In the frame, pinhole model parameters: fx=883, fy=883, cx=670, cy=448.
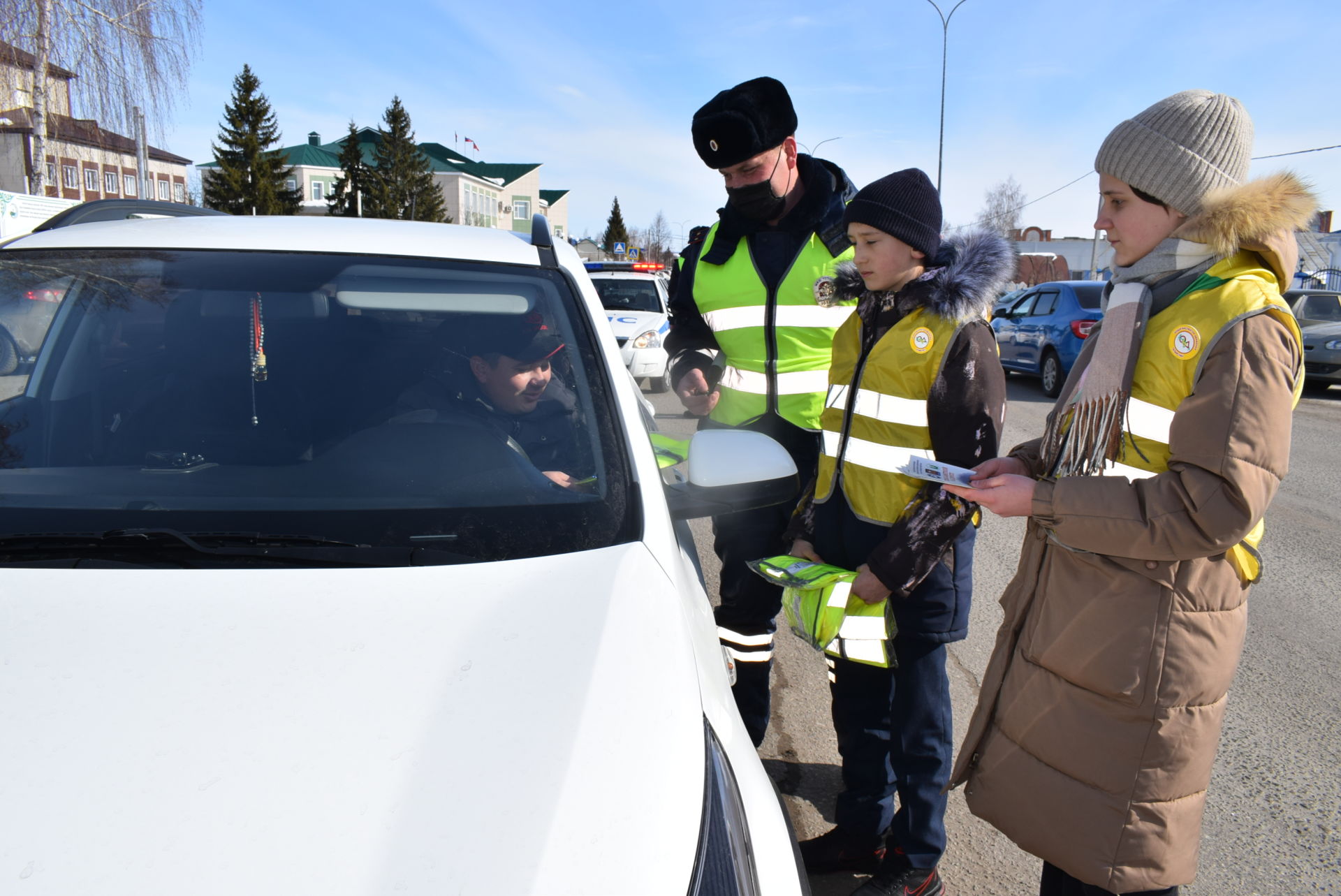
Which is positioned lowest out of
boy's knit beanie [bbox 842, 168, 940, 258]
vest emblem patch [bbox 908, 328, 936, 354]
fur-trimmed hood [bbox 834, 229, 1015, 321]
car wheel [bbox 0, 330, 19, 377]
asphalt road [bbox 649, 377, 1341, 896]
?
asphalt road [bbox 649, 377, 1341, 896]

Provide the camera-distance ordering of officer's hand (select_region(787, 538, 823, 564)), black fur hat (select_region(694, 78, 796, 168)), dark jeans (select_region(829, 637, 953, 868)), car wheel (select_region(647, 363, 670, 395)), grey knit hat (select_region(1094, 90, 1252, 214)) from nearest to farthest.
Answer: grey knit hat (select_region(1094, 90, 1252, 214)) → dark jeans (select_region(829, 637, 953, 868)) → officer's hand (select_region(787, 538, 823, 564)) → black fur hat (select_region(694, 78, 796, 168)) → car wheel (select_region(647, 363, 670, 395))

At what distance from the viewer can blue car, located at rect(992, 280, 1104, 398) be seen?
12570 mm

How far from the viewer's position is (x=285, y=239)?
2168mm

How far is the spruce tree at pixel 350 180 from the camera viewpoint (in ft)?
204

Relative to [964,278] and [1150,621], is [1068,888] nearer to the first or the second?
[1150,621]

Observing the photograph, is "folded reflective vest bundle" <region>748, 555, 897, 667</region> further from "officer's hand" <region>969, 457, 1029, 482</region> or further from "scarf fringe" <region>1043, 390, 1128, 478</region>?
"scarf fringe" <region>1043, 390, 1128, 478</region>

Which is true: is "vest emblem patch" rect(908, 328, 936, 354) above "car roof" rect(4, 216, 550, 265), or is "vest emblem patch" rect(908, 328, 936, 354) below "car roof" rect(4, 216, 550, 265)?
below

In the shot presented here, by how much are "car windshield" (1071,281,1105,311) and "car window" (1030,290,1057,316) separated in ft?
1.21

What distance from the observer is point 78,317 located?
216cm

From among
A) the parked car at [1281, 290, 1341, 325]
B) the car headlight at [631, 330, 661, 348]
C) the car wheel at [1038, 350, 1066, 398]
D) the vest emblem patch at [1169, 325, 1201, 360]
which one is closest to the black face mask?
the vest emblem patch at [1169, 325, 1201, 360]

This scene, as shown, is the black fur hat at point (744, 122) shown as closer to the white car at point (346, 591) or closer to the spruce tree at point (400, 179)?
the white car at point (346, 591)

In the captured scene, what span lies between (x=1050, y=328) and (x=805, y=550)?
12.0m

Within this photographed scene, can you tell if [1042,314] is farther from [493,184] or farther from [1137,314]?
[493,184]

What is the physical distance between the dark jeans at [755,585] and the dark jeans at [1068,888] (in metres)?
1.09
